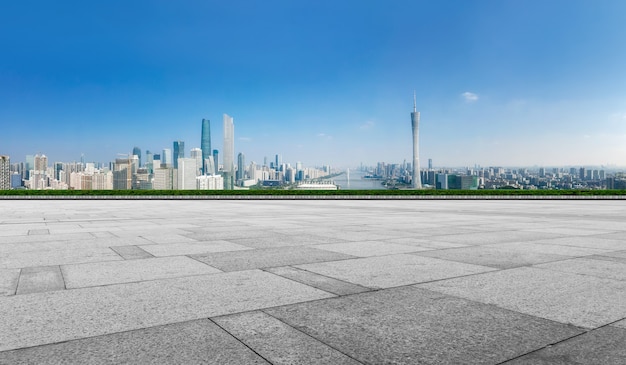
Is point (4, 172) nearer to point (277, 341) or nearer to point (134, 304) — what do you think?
point (134, 304)

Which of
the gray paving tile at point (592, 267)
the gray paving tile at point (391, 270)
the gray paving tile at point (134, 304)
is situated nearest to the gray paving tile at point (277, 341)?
the gray paving tile at point (134, 304)

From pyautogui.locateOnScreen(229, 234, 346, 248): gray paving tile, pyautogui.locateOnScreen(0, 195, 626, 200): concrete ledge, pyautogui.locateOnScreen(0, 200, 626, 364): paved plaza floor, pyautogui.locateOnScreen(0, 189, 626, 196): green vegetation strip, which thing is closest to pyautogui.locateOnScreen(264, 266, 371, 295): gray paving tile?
pyautogui.locateOnScreen(0, 200, 626, 364): paved plaza floor

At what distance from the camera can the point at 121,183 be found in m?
91.6

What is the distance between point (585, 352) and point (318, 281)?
321 centimetres

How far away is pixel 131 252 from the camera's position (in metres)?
8.60

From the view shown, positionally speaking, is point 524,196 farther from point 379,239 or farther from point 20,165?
point 20,165

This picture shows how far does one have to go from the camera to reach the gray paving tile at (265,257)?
23.7ft

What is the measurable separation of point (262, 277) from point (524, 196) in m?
41.5

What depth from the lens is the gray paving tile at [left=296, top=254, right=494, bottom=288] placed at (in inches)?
239

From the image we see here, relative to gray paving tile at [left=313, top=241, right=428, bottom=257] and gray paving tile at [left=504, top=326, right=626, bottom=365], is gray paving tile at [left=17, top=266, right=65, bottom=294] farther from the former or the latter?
gray paving tile at [left=504, top=326, right=626, bottom=365]

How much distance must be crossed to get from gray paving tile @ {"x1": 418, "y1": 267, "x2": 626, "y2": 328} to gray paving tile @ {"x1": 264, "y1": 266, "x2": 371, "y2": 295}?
93 cm

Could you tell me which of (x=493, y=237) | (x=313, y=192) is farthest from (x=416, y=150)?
(x=493, y=237)

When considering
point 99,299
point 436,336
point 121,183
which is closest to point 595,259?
point 436,336

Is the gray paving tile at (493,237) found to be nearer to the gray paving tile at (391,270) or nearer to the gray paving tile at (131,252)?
the gray paving tile at (391,270)
